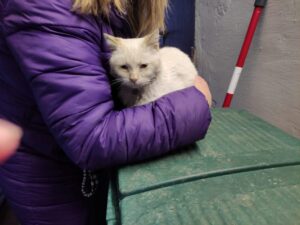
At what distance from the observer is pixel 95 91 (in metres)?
0.48

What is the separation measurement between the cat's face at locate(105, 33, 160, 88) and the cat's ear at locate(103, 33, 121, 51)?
3 centimetres

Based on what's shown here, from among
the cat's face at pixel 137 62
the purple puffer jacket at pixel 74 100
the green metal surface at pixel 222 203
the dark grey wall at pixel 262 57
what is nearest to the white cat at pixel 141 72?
the cat's face at pixel 137 62

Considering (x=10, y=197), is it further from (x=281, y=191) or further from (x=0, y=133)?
(x=281, y=191)

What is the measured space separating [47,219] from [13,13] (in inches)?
18.8

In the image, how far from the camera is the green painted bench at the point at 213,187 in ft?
1.38

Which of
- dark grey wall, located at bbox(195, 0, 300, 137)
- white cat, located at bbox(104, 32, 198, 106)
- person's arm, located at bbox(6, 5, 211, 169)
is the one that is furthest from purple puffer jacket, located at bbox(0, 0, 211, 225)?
dark grey wall, located at bbox(195, 0, 300, 137)

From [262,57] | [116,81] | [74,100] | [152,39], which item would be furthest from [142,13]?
[262,57]

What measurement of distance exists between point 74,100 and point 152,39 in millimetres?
321

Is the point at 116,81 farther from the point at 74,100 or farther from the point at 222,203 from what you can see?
the point at 222,203

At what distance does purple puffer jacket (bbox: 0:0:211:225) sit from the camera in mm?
→ 446

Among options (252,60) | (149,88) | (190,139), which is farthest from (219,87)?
(190,139)

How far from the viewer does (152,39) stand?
70 centimetres

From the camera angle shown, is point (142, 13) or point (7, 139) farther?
point (142, 13)

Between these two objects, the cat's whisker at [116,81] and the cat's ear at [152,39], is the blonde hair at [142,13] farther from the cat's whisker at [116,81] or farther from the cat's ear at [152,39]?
the cat's whisker at [116,81]
